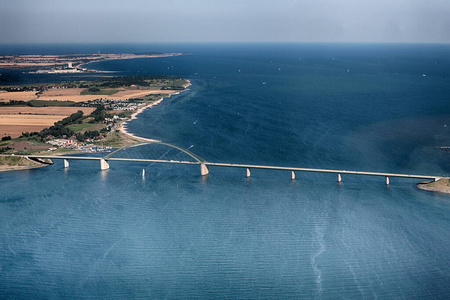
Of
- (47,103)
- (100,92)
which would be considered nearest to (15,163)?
(47,103)

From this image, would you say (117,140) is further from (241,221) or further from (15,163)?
(241,221)

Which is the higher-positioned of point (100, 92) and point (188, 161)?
point (100, 92)

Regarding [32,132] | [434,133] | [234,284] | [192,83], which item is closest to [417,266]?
[234,284]

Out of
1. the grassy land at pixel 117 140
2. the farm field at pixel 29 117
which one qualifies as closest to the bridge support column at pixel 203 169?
the grassy land at pixel 117 140

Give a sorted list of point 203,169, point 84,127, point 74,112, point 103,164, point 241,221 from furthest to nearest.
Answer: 1. point 74,112
2. point 84,127
3. point 103,164
4. point 203,169
5. point 241,221

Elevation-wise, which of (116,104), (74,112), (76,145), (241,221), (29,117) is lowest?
(241,221)

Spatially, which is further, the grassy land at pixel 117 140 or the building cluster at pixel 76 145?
the grassy land at pixel 117 140

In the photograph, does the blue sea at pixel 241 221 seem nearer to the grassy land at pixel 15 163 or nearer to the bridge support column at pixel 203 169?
the bridge support column at pixel 203 169

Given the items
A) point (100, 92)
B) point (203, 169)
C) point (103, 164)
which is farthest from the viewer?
point (100, 92)
